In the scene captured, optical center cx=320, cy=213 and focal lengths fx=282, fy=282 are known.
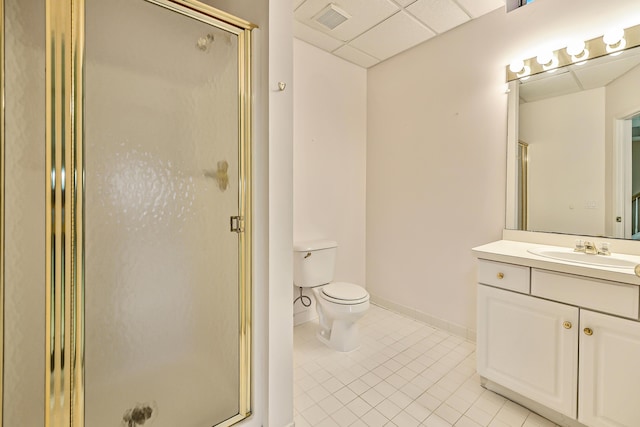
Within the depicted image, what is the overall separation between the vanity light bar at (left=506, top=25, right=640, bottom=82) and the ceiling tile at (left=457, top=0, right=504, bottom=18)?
17.3 inches

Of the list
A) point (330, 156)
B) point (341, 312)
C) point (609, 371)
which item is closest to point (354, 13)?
point (330, 156)

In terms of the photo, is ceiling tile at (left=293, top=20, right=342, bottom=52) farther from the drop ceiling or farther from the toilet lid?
the toilet lid

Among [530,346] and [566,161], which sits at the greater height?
[566,161]

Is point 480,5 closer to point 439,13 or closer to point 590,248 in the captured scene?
point 439,13

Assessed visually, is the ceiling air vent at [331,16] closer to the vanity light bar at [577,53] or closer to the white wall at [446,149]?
the white wall at [446,149]

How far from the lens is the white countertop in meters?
1.18

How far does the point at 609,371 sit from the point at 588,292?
1.08ft

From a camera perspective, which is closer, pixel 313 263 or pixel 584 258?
pixel 584 258

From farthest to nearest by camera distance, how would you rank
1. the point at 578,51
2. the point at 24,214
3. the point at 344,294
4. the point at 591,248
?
the point at 344,294, the point at 578,51, the point at 591,248, the point at 24,214

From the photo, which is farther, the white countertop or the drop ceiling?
the drop ceiling

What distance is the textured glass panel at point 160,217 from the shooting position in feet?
3.44

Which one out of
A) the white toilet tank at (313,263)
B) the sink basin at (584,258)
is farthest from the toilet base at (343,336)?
the sink basin at (584,258)

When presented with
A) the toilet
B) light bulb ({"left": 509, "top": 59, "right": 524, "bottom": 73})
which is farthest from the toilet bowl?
light bulb ({"left": 509, "top": 59, "right": 524, "bottom": 73})

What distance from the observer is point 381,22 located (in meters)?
2.17
